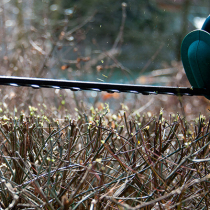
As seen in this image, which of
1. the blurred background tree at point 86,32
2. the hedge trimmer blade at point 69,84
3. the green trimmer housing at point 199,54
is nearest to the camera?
the hedge trimmer blade at point 69,84

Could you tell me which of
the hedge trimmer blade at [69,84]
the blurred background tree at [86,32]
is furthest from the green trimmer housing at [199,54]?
the blurred background tree at [86,32]

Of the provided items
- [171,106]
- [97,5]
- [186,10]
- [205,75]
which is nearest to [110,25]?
[97,5]

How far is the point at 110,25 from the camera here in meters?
6.05

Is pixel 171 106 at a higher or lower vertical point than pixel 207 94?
lower

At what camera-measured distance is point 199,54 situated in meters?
0.91

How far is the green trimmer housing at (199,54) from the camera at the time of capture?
0.89m

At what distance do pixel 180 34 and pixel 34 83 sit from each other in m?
3.70

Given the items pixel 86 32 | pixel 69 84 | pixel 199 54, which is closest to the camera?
pixel 69 84

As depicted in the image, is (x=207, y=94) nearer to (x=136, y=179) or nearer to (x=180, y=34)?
(x=136, y=179)

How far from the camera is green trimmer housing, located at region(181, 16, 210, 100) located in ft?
2.90

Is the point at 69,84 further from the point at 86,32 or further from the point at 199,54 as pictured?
the point at 86,32

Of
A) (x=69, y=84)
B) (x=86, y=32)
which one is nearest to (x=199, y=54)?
(x=69, y=84)

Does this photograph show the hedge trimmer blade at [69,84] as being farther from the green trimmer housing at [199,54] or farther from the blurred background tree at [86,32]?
the blurred background tree at [86,32]

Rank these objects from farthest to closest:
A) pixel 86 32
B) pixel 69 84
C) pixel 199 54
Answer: pixel 86 32, pixel 199 54, pixel 69 84
